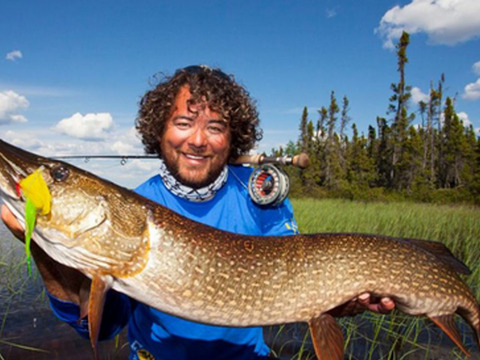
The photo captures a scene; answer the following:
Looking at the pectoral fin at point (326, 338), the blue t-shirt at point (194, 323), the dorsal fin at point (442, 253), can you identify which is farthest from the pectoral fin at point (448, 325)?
the blue t-shirt at point (194, 323)

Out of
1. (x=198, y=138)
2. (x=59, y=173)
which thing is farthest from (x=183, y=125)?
(x=59, y=173)

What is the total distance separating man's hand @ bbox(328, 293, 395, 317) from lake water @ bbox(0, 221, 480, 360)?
6.40 feet

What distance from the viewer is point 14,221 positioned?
1.60m

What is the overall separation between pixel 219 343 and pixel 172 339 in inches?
11.5

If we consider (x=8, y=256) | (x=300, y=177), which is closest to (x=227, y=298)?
(x=8, y=256)

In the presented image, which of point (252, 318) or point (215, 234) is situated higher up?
point (215, 234)

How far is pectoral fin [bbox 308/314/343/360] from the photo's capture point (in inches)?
68.6

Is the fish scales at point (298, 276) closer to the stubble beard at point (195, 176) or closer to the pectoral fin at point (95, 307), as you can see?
the pectoral fin at point (95, 307)

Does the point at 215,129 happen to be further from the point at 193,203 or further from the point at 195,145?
the point at 193,203

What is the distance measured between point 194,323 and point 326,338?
2.78 feet

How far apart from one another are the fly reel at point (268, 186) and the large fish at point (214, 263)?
0.49 meters

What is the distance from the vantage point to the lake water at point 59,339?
400cm

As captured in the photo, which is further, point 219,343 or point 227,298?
point 219,343

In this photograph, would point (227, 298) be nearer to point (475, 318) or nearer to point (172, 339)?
point (172, 339)
